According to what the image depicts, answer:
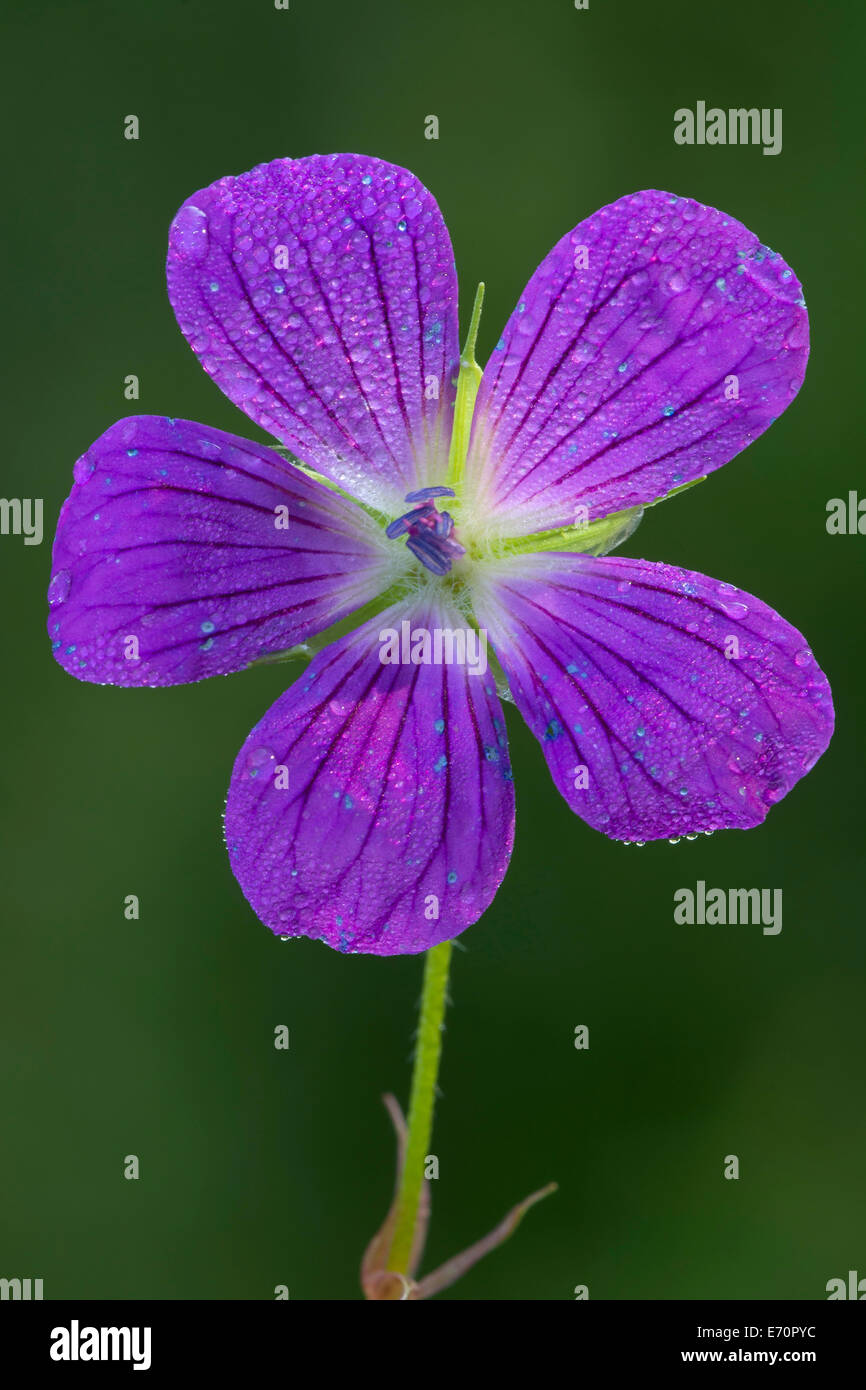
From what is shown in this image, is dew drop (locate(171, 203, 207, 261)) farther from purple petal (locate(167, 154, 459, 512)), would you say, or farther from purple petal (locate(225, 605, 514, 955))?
purple petal (locate(225, 605, 514, 955))

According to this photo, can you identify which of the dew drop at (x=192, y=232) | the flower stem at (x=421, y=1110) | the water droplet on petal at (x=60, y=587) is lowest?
the flower stem at (x=421, y=1110)

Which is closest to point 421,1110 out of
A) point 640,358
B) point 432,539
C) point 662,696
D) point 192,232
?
point 662,696

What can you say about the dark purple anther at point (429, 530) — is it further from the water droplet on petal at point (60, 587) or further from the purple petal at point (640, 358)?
the water droplet on petal at point (60, 587)

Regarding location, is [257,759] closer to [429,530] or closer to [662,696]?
[429,530]

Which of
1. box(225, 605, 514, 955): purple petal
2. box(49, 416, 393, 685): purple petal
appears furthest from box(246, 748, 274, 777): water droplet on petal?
box(49, 416, 393, 685): purple petal

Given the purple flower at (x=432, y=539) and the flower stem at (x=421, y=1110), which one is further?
the flower stem at (x=421, y=1110)

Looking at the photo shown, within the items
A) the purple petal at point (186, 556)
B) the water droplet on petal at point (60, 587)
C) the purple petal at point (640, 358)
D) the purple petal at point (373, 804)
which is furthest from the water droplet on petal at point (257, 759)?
the purple petal at point (640, 358)

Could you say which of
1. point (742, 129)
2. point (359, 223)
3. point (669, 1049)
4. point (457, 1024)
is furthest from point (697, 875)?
point (359, 223)

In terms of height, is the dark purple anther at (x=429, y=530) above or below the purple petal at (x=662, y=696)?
above
